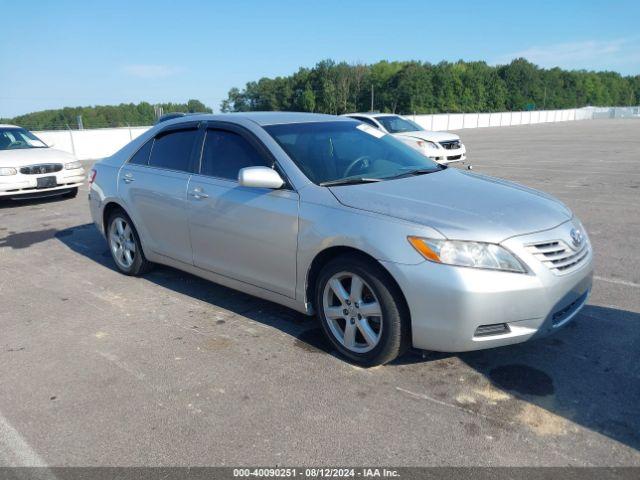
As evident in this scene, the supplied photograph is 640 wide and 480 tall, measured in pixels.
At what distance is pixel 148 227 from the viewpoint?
4.93 m

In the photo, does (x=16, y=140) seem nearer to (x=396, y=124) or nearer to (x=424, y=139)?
(x=424, y=139)

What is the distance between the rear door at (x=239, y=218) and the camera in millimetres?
3695

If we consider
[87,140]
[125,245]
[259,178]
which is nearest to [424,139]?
[125,245]

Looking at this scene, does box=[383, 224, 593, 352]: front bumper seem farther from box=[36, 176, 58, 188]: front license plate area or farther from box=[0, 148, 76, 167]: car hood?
box=[0, 148, 76, 167]: car hood

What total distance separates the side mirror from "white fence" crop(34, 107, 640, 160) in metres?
12.0

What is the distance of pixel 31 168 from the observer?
31.2 feet

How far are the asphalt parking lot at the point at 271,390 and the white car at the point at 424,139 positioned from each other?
868 centimetres

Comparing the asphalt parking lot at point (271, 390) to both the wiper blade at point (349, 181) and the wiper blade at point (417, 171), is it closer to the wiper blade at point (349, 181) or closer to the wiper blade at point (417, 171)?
the wiper blade at point (349, 181)

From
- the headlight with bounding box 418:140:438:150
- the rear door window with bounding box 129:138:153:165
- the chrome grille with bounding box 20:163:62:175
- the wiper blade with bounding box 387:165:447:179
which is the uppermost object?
the rear door window with bounding box 129:138:153:165

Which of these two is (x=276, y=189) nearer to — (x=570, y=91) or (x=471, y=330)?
(x=471, y=330)

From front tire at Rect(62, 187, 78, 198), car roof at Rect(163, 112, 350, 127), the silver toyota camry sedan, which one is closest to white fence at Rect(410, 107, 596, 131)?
front tire at Rect(62, 187, 78, 198)

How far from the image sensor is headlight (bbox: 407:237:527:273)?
295cm

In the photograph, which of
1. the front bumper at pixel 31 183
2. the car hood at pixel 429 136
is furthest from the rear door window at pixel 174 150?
the car hood at pixel 429 136

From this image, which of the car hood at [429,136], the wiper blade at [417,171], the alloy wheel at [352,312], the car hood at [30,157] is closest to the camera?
the alloy wheel at [352,312]
